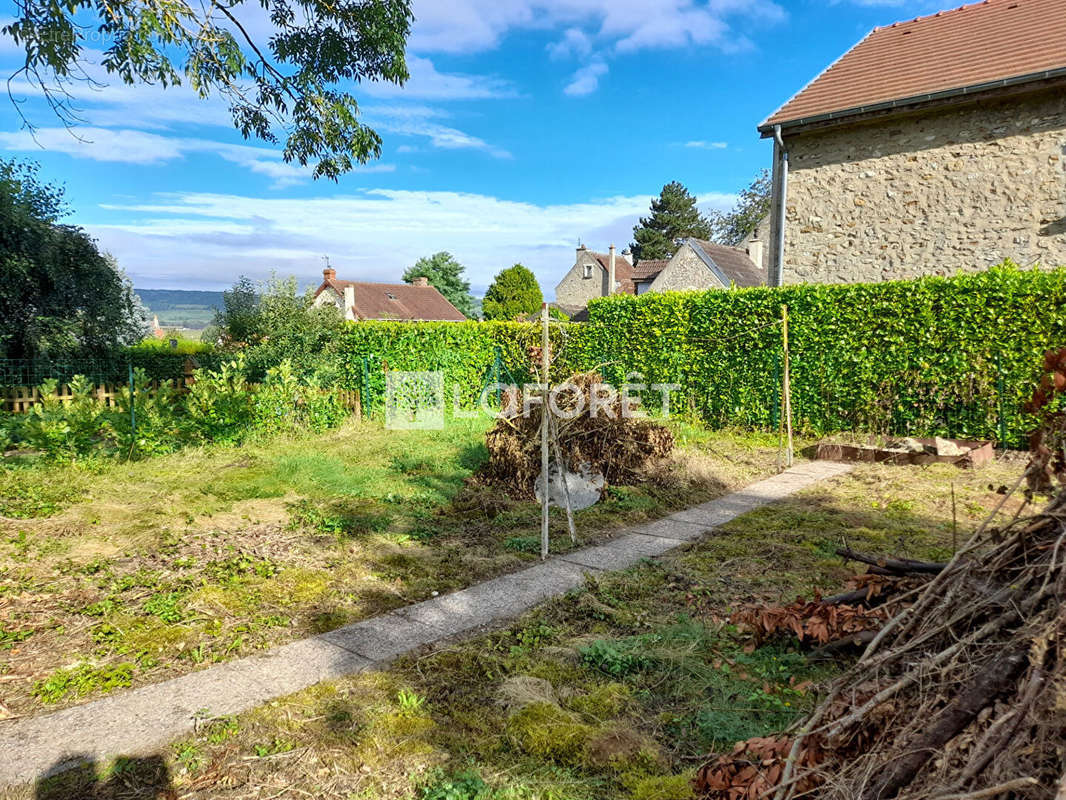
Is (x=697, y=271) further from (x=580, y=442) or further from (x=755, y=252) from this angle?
(x=580, y=442)

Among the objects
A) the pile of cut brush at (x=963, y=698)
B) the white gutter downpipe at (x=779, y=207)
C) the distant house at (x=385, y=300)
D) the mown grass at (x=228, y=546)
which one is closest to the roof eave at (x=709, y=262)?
the white gutter downpipe at (x=779, y=207)

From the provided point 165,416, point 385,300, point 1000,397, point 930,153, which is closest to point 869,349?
point 1000,397

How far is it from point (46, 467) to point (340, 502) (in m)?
4.11

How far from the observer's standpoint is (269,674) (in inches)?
140

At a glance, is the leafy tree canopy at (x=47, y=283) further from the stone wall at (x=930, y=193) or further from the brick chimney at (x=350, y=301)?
the brick chimney at (x=350, y=301)

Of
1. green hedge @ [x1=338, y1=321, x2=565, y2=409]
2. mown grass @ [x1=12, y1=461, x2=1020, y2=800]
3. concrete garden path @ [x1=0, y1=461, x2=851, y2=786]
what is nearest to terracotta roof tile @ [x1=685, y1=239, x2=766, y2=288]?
green hedge @ [x1=338, y1=321, x2=565, y2=409]

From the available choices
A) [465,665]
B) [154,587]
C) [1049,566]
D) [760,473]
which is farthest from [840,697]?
[760,473]

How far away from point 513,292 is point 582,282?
341 inches

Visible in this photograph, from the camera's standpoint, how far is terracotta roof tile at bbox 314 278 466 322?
45562mm

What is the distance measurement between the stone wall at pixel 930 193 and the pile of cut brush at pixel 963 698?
11268mm

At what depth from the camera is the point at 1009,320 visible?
9211 millimetres

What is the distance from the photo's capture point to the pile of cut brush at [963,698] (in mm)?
1499

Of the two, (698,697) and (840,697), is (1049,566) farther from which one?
(698,697)

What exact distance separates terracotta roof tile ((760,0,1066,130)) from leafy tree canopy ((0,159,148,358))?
15.1 m
